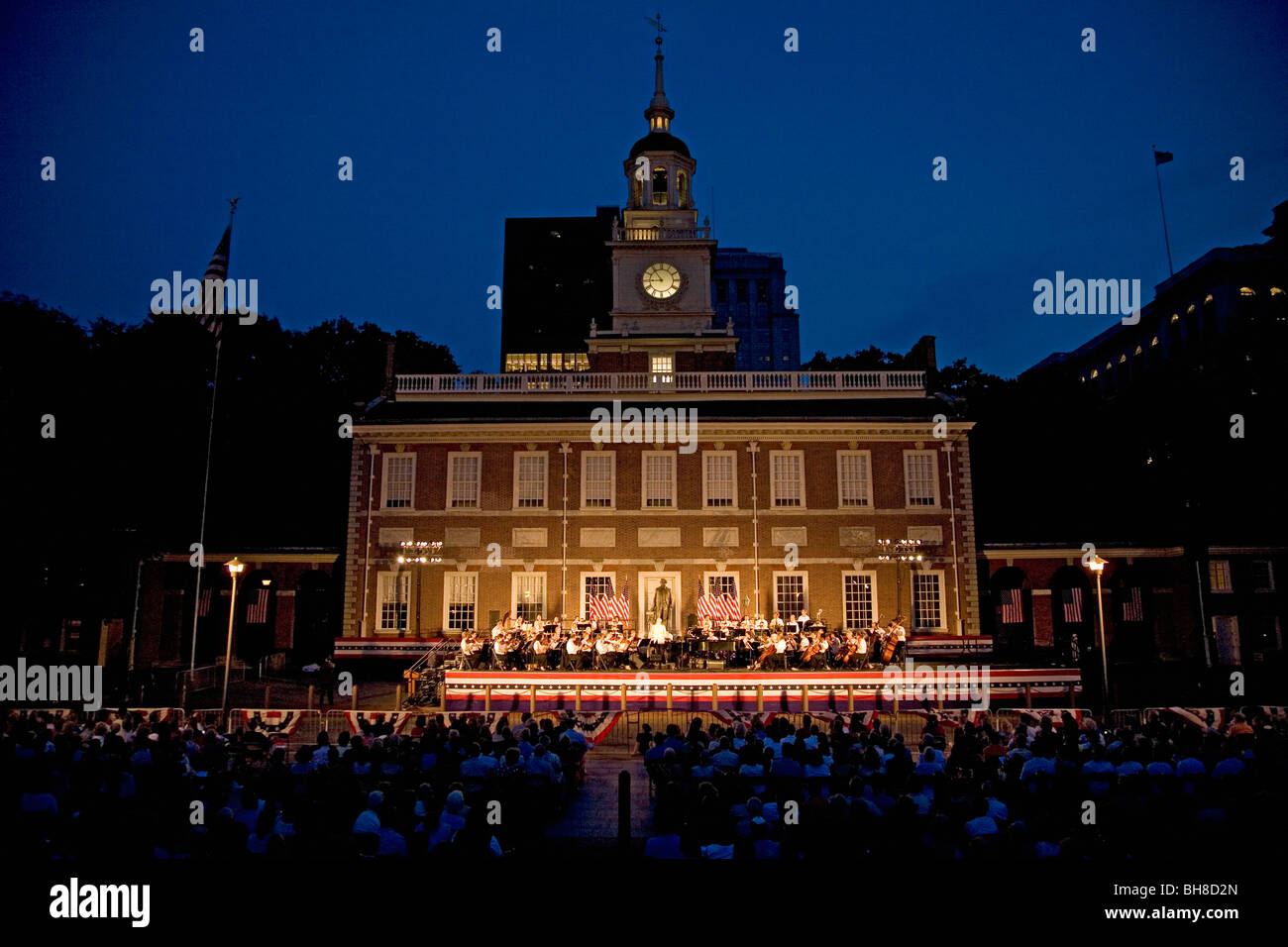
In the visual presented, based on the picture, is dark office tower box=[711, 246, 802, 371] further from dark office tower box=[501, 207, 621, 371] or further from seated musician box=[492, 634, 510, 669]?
seated musician box=[492, 634, 510, 669]

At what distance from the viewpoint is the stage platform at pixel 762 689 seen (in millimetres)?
22047

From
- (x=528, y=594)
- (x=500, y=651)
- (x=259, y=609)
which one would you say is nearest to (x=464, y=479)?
(x=528, y=594)

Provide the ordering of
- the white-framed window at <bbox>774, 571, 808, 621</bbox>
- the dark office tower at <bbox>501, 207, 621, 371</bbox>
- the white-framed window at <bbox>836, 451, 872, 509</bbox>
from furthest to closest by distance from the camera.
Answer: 1. the dark office tower at <bbox>501, 207, 621, 371</bbox>
2. the white-framed window at <bbox>836, 451, 872, 509</bbox>
3. the white-framed window at <bbox>774, 571, 808, 621</bbox>

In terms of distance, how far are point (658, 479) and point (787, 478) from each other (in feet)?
16.6

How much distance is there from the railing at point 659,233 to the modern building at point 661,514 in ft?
39.5

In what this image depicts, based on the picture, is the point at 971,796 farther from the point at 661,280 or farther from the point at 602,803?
the point at 661,280

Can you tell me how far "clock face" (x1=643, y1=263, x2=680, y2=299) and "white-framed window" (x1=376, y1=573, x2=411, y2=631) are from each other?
18.8m

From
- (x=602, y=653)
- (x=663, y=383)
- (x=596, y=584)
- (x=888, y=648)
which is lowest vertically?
(x=602, y=653)

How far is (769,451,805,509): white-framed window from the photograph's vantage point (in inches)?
1199

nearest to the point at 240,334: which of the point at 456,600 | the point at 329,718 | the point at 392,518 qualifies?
the point at 392,518

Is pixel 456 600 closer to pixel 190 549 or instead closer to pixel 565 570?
pixel 565 570

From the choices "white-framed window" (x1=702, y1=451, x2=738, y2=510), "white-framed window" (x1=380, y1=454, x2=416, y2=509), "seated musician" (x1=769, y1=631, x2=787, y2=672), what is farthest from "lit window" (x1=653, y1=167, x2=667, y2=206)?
"seated musician" (x1=769, y1=631, x2=787, y2=672)

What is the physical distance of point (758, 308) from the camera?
92.2m
